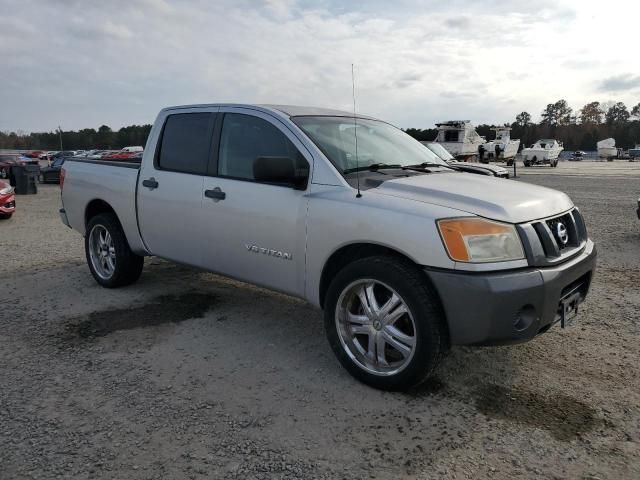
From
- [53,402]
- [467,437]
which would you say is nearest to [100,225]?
[53,402]

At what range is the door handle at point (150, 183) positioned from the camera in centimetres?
467

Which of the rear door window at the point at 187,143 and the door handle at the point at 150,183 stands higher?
the rear door window at the point at 187,143

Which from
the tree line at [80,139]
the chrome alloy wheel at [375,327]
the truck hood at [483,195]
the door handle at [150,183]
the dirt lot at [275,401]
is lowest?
the dirt lot at [275,401]

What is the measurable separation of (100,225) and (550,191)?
14.3 feet

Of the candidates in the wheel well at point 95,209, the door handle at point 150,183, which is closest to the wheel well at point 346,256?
the door handle at point 150,183

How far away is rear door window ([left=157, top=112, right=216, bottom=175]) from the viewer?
171 inches

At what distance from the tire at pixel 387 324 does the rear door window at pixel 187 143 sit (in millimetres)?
1819

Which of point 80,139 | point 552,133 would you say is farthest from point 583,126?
point 80,139

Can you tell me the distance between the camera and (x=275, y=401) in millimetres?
3059

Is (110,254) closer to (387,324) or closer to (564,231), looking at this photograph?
(387,324)

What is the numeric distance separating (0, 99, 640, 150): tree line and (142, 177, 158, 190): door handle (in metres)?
83.1

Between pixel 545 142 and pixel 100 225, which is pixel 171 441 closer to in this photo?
pixel 100 225

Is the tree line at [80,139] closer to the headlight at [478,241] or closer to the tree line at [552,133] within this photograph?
the tree line at [552,133]

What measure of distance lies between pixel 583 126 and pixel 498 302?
125 metres
